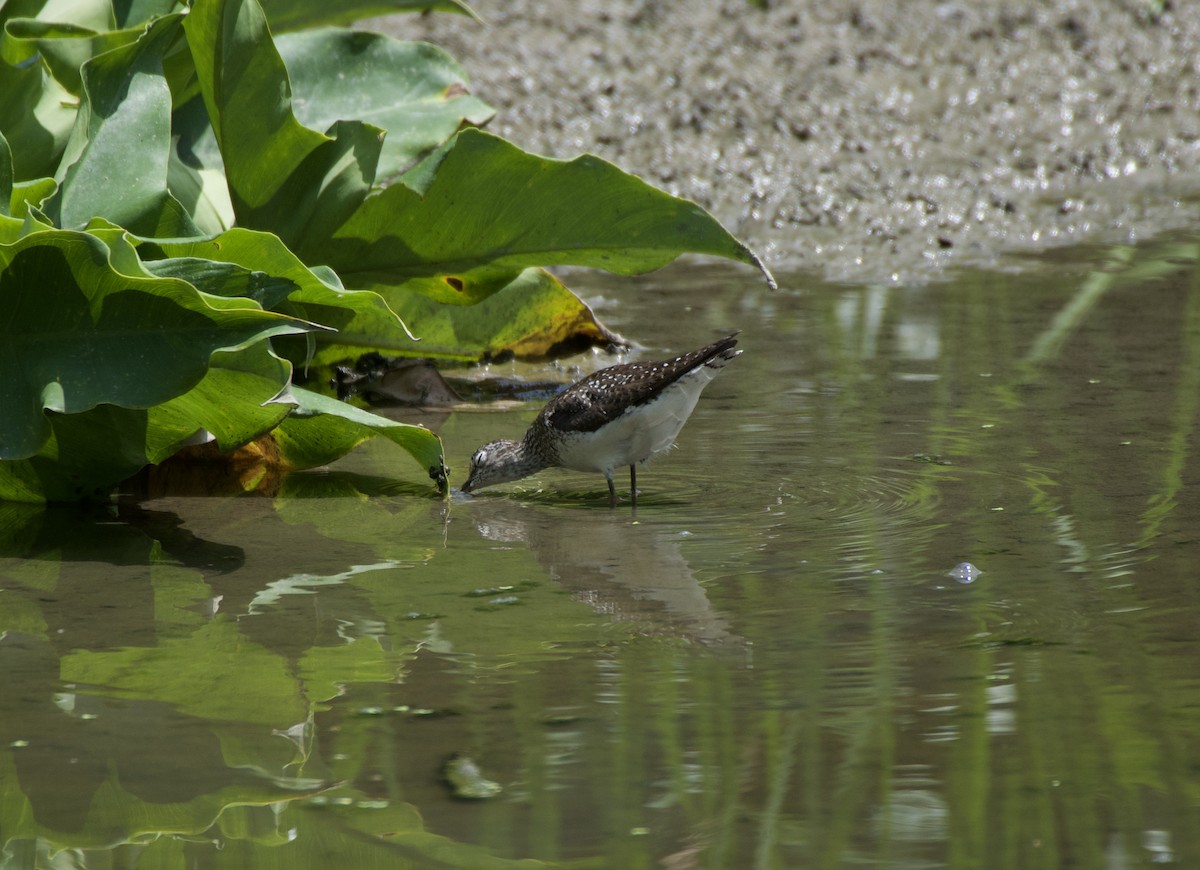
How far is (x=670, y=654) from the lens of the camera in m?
3.07

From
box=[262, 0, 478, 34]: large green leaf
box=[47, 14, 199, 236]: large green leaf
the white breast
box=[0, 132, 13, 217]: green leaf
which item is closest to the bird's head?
the white breast

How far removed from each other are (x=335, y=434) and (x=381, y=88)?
155 centimetres

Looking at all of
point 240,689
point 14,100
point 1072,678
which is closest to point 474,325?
point 14,100

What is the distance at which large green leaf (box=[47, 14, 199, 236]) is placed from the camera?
4.18 meters

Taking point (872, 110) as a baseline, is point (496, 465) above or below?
below

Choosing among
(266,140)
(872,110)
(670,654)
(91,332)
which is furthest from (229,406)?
(872,110)

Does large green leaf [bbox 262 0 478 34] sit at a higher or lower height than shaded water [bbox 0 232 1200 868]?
higher

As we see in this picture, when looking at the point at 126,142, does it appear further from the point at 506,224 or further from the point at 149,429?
the point at 506,224

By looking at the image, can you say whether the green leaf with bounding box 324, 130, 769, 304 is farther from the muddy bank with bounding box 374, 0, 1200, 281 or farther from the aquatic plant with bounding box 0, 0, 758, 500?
the muddy bank with bounding box 374, 0, 1200, 281

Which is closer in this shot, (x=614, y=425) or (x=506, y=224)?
(x=614, y=425)

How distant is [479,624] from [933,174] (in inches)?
237

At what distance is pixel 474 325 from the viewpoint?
5.57m

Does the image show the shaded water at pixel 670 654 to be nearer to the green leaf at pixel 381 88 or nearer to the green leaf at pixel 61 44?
the green leaf at pixel 381 88

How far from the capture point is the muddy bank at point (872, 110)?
26.7 feet
